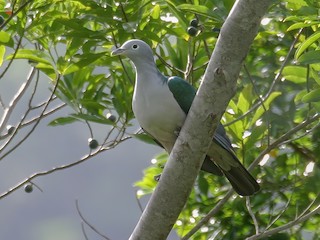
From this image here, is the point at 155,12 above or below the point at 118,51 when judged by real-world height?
below

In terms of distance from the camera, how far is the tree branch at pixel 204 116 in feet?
11.5

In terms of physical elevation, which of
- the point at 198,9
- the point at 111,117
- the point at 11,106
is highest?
the point at 198,9

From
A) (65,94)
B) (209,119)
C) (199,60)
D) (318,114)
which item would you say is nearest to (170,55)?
(199,60)

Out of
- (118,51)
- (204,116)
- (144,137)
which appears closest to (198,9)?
(118,51)

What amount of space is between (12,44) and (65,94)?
0.47 metres

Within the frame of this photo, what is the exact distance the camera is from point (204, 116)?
11.6 ft

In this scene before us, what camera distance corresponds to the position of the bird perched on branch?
4422mm

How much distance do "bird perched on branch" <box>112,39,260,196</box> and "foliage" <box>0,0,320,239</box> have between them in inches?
6.0

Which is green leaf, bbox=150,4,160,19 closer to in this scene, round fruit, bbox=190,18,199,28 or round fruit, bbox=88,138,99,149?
round fruit, bbox=190,18,199,28

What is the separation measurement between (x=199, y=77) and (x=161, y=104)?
2.74ft

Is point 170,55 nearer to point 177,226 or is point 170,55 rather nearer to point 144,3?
point 144,3

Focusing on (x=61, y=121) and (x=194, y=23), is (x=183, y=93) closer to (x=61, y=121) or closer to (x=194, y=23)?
(x=194, y=23)

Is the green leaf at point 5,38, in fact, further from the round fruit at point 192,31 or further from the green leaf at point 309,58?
the green leaf at point 309,58

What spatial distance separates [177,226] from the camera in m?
5.67
